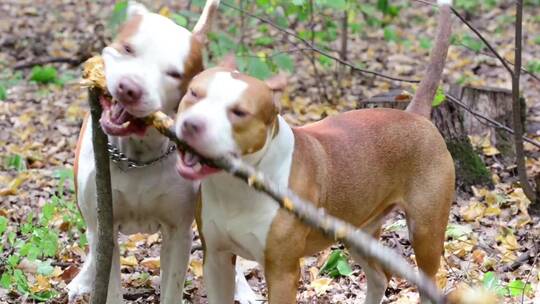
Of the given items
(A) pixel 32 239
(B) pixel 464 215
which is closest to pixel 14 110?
(A) pixel 32 239

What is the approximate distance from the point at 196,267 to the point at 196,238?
19.2 inches

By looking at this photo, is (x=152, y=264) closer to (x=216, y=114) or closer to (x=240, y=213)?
(x=240, y=213)

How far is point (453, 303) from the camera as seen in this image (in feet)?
8.33

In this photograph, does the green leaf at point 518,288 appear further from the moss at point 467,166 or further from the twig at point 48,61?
the twig at point 48,61

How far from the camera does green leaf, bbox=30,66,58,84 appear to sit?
10.3 m

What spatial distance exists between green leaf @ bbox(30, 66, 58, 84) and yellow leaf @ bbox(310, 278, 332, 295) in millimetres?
5950

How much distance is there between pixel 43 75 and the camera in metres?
10.3

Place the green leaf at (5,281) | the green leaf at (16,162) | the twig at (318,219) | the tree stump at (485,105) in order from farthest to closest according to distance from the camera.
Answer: the green leaf at (16,162) → the tree stump at (485,105) → the green leaf at (5,281) → the twig at (318,219)

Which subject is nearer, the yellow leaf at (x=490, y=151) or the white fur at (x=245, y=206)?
the white fur at (x=245, y=206)

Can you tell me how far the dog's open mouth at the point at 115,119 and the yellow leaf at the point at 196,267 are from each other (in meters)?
1.92

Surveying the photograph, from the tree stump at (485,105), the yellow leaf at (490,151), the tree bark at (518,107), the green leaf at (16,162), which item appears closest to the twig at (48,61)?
the green leaf at (16,162)

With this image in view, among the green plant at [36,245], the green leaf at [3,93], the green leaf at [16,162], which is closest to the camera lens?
the green plant at [36,245]

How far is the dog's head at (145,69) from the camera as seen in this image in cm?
361

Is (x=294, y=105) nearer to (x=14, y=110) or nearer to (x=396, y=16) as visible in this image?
(x=14, y=110)
